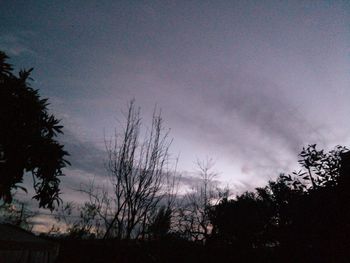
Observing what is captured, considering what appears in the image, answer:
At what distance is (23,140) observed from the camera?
5.66 meters

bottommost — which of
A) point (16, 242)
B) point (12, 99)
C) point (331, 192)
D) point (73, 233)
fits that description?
point (16, 242)

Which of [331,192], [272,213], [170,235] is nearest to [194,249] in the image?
[170,235]

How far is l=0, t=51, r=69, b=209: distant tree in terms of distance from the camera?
5516mm

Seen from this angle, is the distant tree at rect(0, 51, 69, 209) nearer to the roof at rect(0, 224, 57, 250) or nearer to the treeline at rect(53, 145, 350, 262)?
the roof at rect(0, 224, 57, 250)

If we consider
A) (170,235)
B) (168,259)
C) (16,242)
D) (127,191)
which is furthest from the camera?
(170,235)

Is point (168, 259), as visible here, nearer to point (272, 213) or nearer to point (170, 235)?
point (170, 235)

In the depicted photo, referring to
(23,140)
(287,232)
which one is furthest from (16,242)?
(287,232)

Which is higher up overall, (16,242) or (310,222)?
(310,222)

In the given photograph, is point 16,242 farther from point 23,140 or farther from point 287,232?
point 287,232

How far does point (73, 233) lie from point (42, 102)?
11.5m

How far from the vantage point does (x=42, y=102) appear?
6.36 m

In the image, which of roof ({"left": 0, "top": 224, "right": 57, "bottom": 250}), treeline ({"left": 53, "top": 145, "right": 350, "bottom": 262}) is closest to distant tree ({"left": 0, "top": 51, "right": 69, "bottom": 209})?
roof ({"left": 0, "top": 224, "right": 57, "bottom": 250})

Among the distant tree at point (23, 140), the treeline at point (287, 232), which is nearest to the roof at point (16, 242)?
the distant tree at point (23, 140)

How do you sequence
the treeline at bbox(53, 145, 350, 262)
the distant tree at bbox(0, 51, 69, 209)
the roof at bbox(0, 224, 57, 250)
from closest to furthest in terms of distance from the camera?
1. the roof at bbox(0, 224, 57, 250)
2. the distant tree at bbox(0, 51, 69, 209)
3. the treeline at bbox(53, 145, 350, 262)
